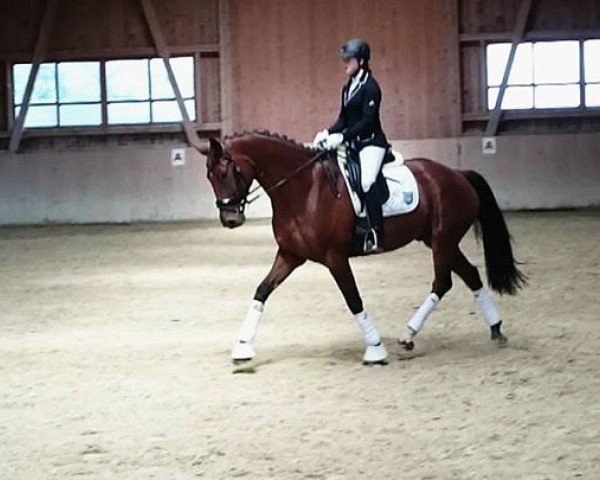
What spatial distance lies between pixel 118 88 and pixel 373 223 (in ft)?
49.8

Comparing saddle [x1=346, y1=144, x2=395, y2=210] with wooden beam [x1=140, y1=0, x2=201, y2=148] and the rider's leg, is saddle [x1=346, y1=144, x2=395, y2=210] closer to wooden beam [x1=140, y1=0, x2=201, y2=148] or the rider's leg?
the rider's leg

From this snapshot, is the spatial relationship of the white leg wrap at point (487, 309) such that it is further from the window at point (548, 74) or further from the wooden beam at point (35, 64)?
the wooden beam at point (35, 64)

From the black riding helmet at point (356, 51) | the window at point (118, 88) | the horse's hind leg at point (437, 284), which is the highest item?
the window at point (118, 88)

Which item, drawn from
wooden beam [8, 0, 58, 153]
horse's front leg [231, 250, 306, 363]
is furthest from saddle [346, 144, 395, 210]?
wooden beam [8, 0, 58, 153]

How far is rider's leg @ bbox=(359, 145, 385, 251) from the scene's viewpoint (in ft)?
25.2

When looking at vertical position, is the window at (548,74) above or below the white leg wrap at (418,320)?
above

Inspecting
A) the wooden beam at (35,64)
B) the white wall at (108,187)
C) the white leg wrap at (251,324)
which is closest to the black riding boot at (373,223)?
the white leg wrap at (251,324)

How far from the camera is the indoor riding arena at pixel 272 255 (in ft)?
18.4

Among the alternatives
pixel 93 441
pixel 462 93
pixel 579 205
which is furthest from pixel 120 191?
pixel 93 441

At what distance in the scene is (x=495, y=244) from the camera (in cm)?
833

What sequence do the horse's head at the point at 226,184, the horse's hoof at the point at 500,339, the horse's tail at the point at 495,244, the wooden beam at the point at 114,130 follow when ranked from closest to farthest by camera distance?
1. the horse's head at the point at 226,184
2. the horse's hoof at the point at 500,339
3. the horse's tail at the point at 495,244
4. the wooden beam at the point at 114,130

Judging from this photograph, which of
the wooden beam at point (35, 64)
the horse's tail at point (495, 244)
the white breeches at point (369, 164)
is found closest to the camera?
the white breeches at point (369, 164)

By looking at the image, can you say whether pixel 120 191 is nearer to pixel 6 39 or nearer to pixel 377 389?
pixel 6 39

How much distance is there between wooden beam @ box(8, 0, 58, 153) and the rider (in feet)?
49.9
